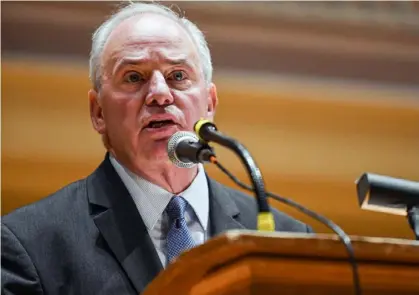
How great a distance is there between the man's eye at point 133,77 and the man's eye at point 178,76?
69 millimetres

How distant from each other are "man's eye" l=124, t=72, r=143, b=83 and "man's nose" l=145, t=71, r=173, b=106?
41 millimetres

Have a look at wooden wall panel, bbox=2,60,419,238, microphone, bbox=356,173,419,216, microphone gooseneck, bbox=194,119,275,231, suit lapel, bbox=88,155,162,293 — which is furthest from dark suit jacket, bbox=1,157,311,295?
wooden wall panel, bbox=2,60,419,238

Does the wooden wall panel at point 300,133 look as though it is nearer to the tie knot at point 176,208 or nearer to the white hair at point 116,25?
the white hair at point 116,25

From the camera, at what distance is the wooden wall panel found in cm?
221

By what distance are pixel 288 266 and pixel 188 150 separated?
14.1 inches

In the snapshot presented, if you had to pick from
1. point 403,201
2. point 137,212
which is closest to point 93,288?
point 137,212

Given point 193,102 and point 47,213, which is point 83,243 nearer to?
point 47,213

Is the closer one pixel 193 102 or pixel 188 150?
pixel 188 150

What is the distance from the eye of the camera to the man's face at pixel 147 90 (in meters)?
1.57

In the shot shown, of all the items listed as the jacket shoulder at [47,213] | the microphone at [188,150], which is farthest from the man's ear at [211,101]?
the microphone at [188,150]

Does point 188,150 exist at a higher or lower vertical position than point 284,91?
higher

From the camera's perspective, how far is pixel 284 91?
7.77 feet

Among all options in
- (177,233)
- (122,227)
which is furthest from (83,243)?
(177,233)

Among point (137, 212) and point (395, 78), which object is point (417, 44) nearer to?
point (395, 78)
